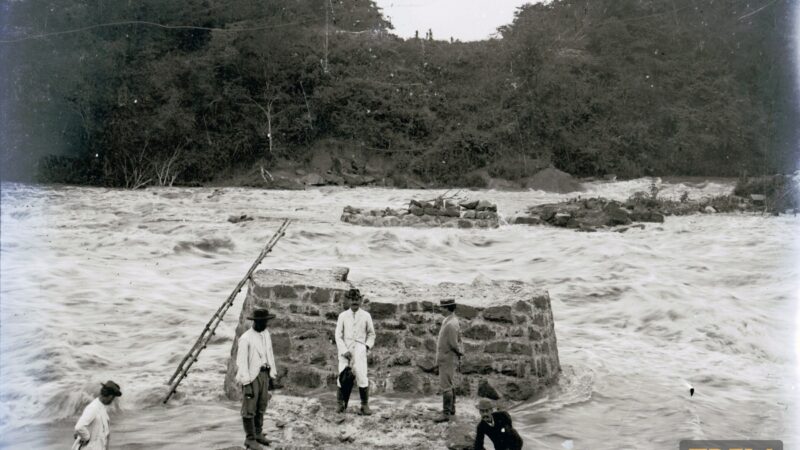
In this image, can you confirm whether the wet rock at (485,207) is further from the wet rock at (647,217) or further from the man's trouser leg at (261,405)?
the man's trouser leg at (261,405)

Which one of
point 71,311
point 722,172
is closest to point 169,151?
point 71,311

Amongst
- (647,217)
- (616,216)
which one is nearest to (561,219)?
(616,216)

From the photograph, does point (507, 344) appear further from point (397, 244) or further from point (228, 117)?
point (228, 117)

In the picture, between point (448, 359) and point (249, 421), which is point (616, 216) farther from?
point (249, 421)

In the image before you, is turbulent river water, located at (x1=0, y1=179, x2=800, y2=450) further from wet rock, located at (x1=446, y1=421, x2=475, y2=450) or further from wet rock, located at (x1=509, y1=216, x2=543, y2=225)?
wet rock, located at (x1=509, y1=216, x2=543, y2=225)

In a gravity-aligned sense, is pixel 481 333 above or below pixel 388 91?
below

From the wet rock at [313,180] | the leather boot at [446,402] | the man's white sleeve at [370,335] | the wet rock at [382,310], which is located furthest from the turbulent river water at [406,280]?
the wet rock at [313,180]

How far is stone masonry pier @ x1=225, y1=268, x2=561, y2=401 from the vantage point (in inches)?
327

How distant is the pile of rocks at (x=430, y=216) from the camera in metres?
21.2

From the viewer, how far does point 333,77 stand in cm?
3534

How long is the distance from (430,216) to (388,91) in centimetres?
1541

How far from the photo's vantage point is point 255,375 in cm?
671

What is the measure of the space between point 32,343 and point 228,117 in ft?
80.2

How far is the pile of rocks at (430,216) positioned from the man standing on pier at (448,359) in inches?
529
